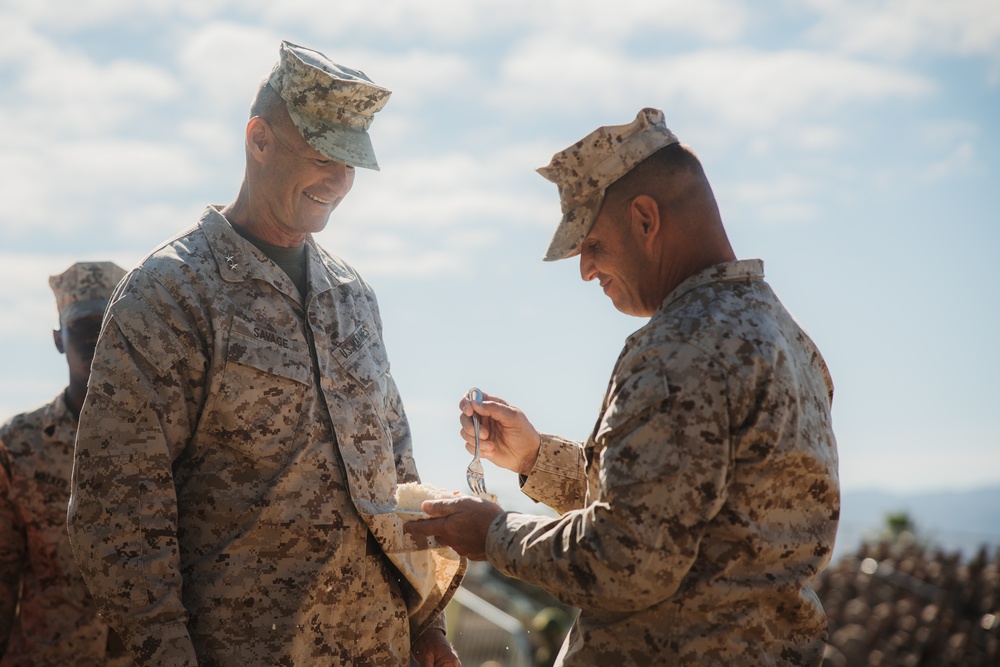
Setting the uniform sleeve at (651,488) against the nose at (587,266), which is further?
the nose at (587,266)

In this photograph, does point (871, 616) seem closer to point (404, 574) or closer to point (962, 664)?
point (962, 664)

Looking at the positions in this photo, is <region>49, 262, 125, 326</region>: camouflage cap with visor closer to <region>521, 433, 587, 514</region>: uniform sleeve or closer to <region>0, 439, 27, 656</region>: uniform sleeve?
→ <region>0, 439, 27, 656</region>: uniform sleeve

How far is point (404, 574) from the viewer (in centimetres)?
420

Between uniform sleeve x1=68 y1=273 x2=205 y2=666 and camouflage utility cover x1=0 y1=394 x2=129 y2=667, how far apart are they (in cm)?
207

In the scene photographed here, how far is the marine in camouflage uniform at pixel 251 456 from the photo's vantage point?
3.67 meters

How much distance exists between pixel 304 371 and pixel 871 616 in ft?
38.4

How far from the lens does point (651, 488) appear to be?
2977 mm

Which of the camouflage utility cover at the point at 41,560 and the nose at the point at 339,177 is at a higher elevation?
the nose at the point at 339,177

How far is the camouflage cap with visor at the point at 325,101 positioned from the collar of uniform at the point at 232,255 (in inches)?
18.3

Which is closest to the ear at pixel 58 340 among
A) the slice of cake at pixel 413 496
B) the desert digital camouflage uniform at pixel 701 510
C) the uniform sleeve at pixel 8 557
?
the uniform sleeve at pixel 8 557

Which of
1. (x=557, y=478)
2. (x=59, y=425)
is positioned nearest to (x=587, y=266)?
(x=557, y=478)

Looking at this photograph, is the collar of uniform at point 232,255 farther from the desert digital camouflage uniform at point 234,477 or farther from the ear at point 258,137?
the ear at point 258,137

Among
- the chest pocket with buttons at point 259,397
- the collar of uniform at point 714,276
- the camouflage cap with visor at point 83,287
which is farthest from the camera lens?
the camouflage cap with visor at point 83,287

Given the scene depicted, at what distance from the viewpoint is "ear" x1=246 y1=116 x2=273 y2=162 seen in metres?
4.27
